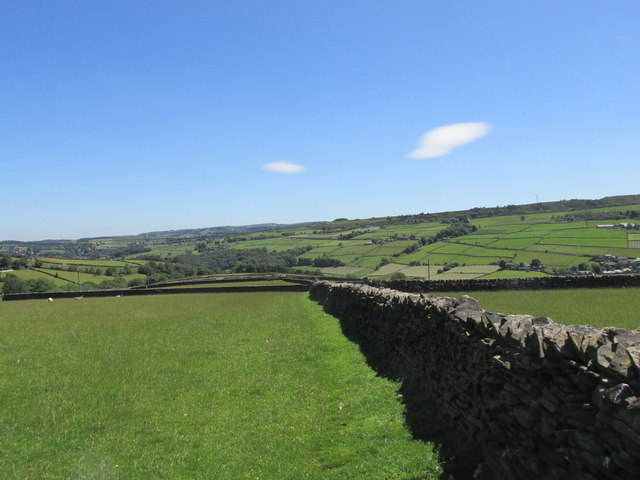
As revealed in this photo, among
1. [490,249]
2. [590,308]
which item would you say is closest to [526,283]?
[590,308]

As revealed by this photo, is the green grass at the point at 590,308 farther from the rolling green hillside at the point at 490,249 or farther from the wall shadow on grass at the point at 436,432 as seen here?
the rolling green hillside at the point at 490,249

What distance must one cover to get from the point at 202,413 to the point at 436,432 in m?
4.73

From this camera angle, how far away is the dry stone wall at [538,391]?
387cm

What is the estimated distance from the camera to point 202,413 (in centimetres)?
936

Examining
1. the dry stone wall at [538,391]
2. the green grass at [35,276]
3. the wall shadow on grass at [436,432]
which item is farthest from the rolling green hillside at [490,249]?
the dry stone wall at [538,391]

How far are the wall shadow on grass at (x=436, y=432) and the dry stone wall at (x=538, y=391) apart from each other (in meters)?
0.14

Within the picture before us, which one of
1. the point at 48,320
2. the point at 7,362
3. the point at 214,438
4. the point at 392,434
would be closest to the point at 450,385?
the point at 392,434

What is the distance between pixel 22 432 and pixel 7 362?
22.4 ft

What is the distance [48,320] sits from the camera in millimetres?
25219

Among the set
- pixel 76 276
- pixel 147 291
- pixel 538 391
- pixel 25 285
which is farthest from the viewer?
pixel 76 276

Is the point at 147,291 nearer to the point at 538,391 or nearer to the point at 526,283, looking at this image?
the point at 526,283

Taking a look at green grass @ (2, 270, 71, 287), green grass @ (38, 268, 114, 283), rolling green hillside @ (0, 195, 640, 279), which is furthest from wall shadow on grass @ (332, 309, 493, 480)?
green grass @ (38, 268, 114, 283)

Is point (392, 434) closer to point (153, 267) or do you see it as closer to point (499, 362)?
point (499, 362)

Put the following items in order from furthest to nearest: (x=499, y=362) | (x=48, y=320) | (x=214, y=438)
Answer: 1. (x=48, y=320)
2. (x=214, y=438)
3. (x=499, y=362)
